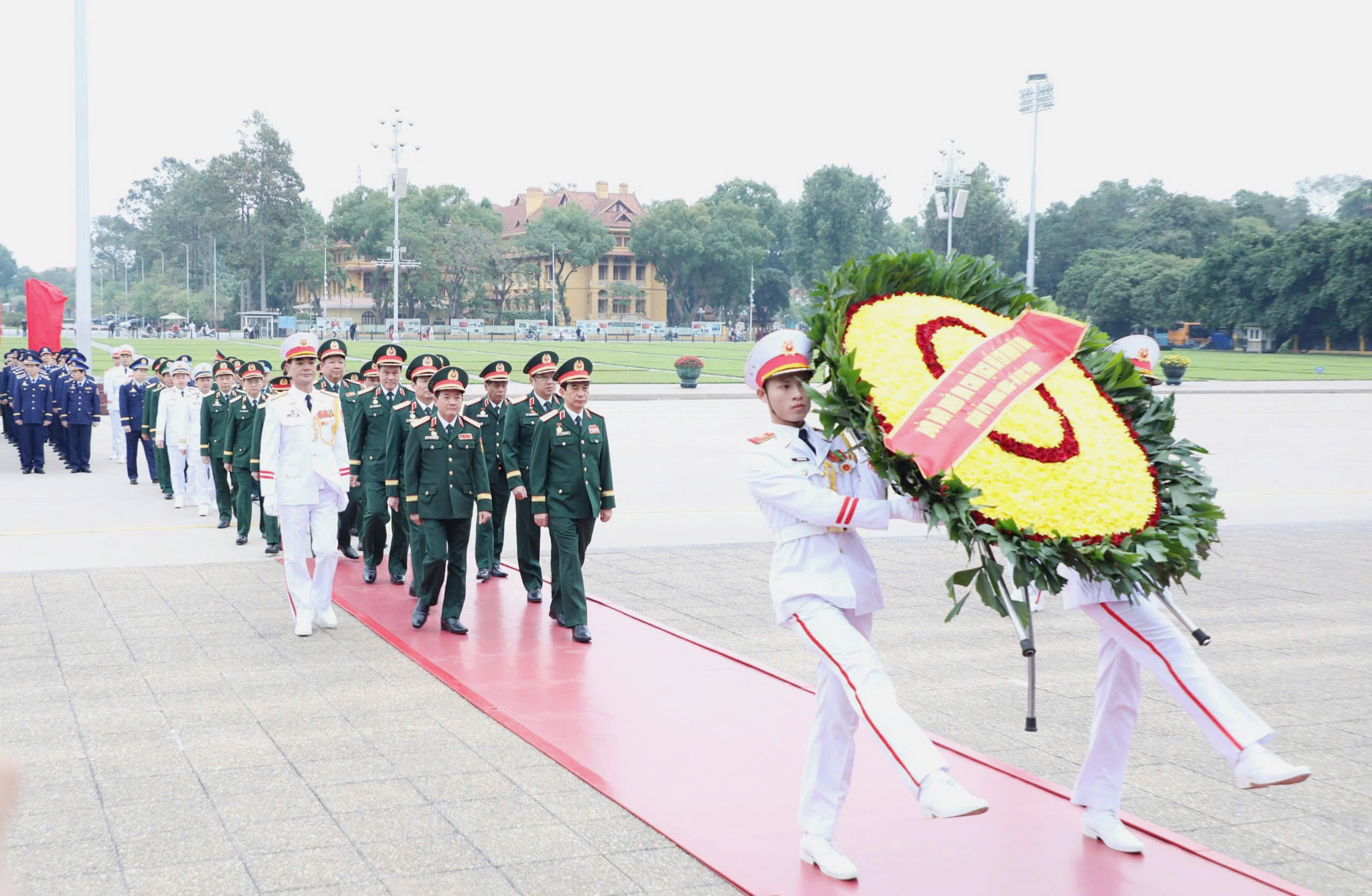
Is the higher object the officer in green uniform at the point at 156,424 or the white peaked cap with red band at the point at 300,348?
the white peaked cap with red band at the point at 300,348

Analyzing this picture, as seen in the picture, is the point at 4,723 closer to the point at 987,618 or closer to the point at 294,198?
the point at 987,618

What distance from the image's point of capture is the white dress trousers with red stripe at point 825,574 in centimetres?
412

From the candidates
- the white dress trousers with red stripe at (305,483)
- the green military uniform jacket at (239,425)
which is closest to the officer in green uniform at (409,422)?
the white dress trousers with red stripe at (305,483)

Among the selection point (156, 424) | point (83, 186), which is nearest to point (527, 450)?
point (156, 424)

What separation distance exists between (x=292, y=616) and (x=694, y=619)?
287cm

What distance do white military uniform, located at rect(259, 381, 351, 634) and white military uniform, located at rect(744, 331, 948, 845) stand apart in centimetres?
470

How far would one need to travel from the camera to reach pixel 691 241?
100812mm

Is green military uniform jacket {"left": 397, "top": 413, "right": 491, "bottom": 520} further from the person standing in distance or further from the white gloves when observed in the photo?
the white gloves

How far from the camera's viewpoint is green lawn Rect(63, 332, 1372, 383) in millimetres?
45531

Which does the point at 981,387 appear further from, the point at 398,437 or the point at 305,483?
the point at 398,437

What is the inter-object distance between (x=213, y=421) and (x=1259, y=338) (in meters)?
70.5

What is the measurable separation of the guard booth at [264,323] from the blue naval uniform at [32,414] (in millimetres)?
76235

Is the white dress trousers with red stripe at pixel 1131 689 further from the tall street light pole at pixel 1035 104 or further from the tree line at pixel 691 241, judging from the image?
the tree line at pixel 691 241

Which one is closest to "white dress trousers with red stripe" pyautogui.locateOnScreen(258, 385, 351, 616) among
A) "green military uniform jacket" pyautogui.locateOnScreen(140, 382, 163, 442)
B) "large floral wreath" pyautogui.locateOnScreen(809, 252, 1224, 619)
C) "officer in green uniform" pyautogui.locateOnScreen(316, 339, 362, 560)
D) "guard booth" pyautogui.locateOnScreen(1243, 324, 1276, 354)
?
"officer in green uniform" pyautogui.locateOnScreen(316, 339, 362, 560)
